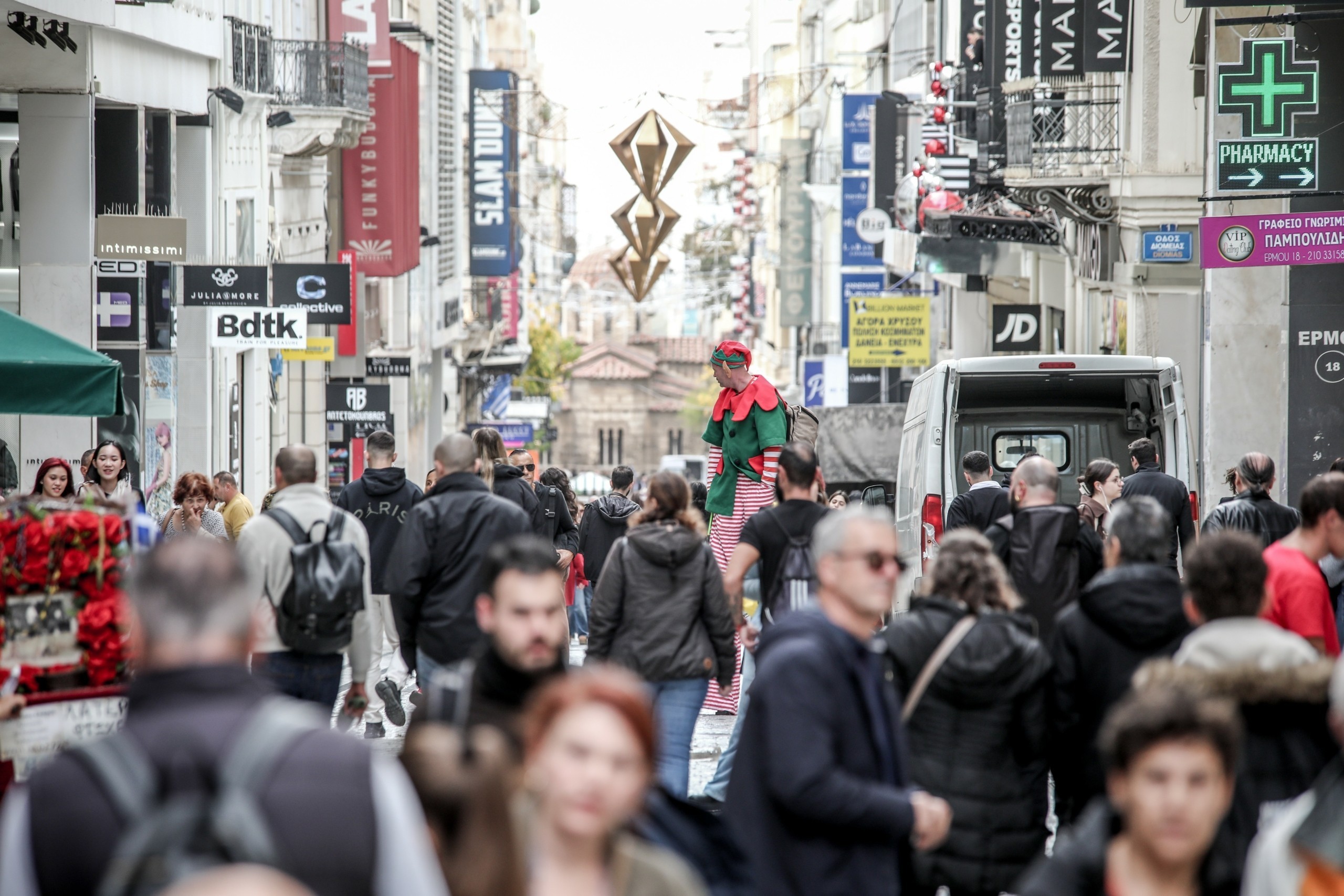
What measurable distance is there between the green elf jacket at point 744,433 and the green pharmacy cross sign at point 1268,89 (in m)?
6.83

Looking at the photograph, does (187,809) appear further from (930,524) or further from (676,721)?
(930,524)

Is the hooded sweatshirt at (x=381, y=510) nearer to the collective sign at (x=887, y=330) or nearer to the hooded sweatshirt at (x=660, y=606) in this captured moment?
the hooded sweatshirt at (x=660, y=606)

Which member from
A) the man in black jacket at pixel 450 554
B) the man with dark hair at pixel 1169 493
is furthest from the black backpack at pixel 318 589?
the man with dark hair at pixel 1169 493

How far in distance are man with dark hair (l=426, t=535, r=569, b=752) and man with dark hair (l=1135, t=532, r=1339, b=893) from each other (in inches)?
60.5

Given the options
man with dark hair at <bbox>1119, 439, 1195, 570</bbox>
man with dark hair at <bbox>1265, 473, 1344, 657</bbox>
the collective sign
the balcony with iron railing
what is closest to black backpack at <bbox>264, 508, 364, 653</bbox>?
man with dark hair at <bbox>1265, 473, 1344, 657</bbox>

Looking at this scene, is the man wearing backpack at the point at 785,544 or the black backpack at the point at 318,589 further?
the man wearing backpack at the point at 785,544

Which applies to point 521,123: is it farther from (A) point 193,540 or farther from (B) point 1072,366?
(A) point 193,540

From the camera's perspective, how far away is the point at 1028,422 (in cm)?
1412

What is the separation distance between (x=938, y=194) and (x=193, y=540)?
26888 millimetres

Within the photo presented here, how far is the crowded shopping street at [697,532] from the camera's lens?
344 centimetres

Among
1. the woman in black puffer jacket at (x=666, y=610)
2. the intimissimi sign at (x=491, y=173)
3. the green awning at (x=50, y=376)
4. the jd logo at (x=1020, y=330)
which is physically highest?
the intimissimi sign at (x=491, y=173)

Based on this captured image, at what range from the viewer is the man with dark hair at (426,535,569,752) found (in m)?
4.49

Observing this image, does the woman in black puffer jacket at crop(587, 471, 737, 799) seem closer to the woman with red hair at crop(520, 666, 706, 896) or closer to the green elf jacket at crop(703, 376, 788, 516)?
the green elf jacket at crop(703, 376, 788, 516)

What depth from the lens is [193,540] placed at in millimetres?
3340
